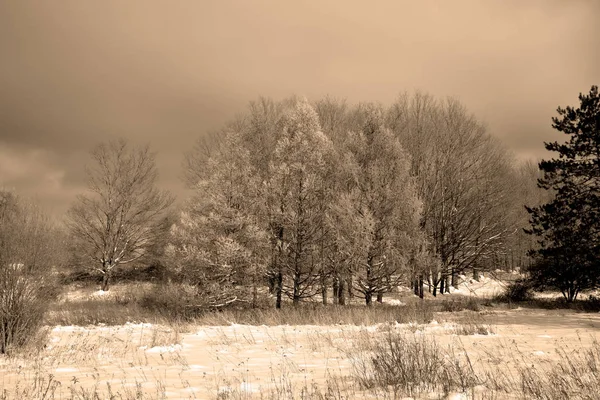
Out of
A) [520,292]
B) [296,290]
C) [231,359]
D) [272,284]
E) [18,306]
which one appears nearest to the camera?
[231,359]

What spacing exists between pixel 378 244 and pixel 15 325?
44.5ft

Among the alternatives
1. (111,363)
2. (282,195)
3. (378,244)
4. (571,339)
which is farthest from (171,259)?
(571,339)

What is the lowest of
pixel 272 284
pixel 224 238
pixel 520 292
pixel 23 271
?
pixel 520 292

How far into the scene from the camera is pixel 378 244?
18.0m

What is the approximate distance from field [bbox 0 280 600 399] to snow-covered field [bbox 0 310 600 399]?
0.02 meters

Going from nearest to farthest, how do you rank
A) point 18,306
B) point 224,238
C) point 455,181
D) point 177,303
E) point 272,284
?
point 18,306, point 224,238, point 177,303, point 272,284, point 455,181

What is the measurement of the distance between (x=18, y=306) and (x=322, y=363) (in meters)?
7.05

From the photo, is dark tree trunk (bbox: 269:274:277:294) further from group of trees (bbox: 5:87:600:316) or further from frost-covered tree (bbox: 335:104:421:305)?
frost-covered tree (bbox: 335:104:421:305)

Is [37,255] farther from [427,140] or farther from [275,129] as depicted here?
[427,140]

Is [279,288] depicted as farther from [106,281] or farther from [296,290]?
[106,281]

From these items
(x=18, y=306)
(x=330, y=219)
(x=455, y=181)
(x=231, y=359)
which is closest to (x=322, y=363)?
(x=231, y=359)

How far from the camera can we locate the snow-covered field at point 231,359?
5.46m

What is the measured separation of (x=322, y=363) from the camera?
7172 mm

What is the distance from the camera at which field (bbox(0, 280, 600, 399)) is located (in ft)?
16.3
